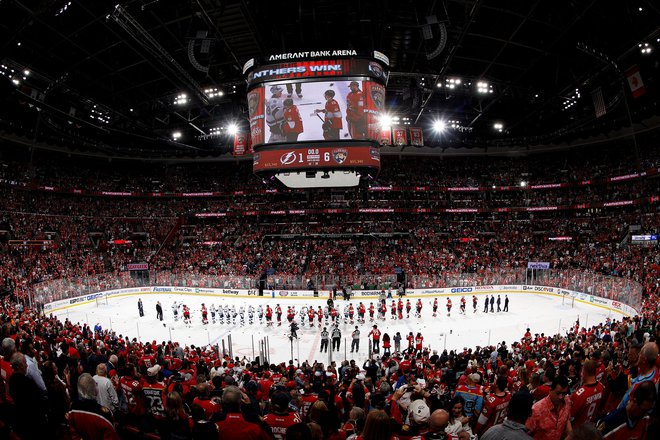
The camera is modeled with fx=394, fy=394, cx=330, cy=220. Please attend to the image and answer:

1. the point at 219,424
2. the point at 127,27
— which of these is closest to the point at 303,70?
the point at 127,27

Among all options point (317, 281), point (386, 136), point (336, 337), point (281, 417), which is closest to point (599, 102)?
point (386, 136)

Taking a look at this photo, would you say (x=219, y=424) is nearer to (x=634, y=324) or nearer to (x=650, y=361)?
(x=650, y=361)

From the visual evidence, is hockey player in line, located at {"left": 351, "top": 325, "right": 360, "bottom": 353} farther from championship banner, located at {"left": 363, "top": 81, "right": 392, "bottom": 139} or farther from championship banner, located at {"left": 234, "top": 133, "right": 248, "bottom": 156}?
championship banner, located at {"left": 234, "top": 133, "right": 248, "bottom": 156}

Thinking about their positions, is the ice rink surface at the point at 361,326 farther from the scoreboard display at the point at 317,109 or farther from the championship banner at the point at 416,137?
the championship banner at the point at 416,137

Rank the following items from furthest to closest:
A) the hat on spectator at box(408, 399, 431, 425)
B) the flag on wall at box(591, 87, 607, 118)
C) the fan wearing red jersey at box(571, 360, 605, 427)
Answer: the flag on wall at box(591, 87, 607, 118) → the fan wearing red jersey at box(571, 360, 605, 427) → the hat on spectator at box(408, 399, 431, 425)

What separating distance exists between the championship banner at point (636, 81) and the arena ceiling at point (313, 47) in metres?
0.59

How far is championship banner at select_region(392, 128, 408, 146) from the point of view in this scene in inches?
933

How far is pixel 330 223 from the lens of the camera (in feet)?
143

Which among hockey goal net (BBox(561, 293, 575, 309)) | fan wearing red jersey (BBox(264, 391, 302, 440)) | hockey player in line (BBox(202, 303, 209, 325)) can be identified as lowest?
hockey goal net (BBox(561, 293, 575, 309))

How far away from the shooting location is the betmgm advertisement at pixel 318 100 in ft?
54.3

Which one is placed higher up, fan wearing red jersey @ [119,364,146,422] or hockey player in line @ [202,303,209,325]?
fan wearing red jersey @ [119,364,146,422]

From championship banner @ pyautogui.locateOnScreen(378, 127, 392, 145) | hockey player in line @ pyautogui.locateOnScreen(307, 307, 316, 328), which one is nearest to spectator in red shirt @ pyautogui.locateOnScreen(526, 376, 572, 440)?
hockey player in line @ pyautogui.locateOnScreen(307, 307, 316, 328)

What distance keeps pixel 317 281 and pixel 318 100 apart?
1584 cm

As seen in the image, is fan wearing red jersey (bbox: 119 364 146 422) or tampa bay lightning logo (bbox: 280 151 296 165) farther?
tampa bay lightning logo (bbox: 280 151 296 165)
